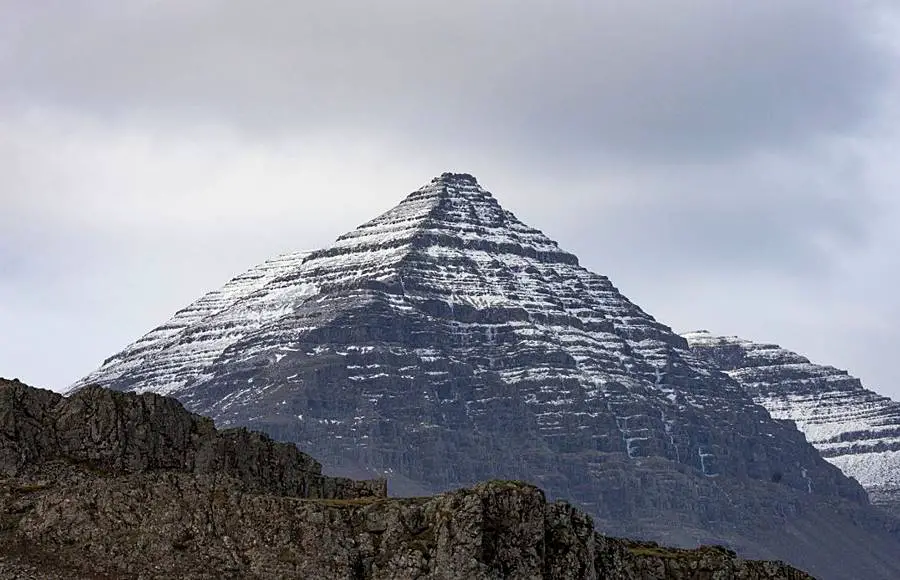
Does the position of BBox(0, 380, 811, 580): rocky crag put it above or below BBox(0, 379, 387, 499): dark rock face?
below

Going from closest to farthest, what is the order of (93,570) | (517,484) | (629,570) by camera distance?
(93,570) → (517,484) → (629,570)

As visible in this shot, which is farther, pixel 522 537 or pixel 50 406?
pixel 50 406

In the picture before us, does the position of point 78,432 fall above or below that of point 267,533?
above

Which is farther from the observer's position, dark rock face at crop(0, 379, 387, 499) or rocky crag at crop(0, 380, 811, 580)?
dark rock face at crop(0, 379, 387, 499)

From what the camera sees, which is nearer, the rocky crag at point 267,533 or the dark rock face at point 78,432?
the rocky crag at point 267,533

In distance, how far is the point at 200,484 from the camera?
555ft

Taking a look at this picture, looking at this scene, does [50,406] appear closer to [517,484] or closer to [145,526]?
[145,526]

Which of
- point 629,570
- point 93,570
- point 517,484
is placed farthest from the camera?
point 629,570

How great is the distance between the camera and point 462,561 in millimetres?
164125

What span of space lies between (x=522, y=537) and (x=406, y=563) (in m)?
9.44

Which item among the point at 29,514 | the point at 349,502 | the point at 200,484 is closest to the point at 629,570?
the point at 349,502

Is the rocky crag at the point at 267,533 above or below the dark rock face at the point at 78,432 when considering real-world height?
below

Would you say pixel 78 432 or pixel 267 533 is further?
pixel 78 432

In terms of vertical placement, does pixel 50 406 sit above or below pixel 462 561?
above
